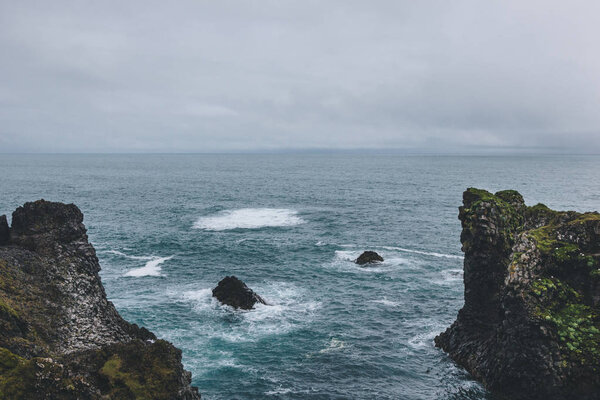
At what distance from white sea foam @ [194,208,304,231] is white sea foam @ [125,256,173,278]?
22.1 m

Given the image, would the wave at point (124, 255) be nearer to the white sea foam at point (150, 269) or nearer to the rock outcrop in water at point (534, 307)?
the white sea foam at point (150, 269)

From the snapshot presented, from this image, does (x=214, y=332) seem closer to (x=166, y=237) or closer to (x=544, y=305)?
(x=544, y=305)

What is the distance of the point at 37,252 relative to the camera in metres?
34.5

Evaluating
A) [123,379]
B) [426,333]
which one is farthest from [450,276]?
[123,379]

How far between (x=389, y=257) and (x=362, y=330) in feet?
85.8

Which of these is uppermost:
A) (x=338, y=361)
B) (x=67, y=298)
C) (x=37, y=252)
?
(x=37, y=252)

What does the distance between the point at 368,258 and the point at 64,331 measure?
154ft

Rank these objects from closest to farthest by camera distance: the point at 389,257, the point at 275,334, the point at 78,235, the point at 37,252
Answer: the point at 37,252, the point at 78,235, the point at 275,334, the point at 389,257

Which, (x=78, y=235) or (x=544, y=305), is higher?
(x=78, y=235)

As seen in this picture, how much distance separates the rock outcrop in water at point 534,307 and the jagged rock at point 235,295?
22958 mm

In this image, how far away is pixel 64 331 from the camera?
93.6 ft

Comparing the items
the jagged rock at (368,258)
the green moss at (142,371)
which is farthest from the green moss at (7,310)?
the jagged rock at (368,258)

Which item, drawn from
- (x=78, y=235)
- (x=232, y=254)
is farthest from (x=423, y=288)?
(x=78, y=235)

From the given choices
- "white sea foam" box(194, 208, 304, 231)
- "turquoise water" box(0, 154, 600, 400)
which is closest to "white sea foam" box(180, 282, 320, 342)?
"turquoise water" box(0, 154, 600, 400)
